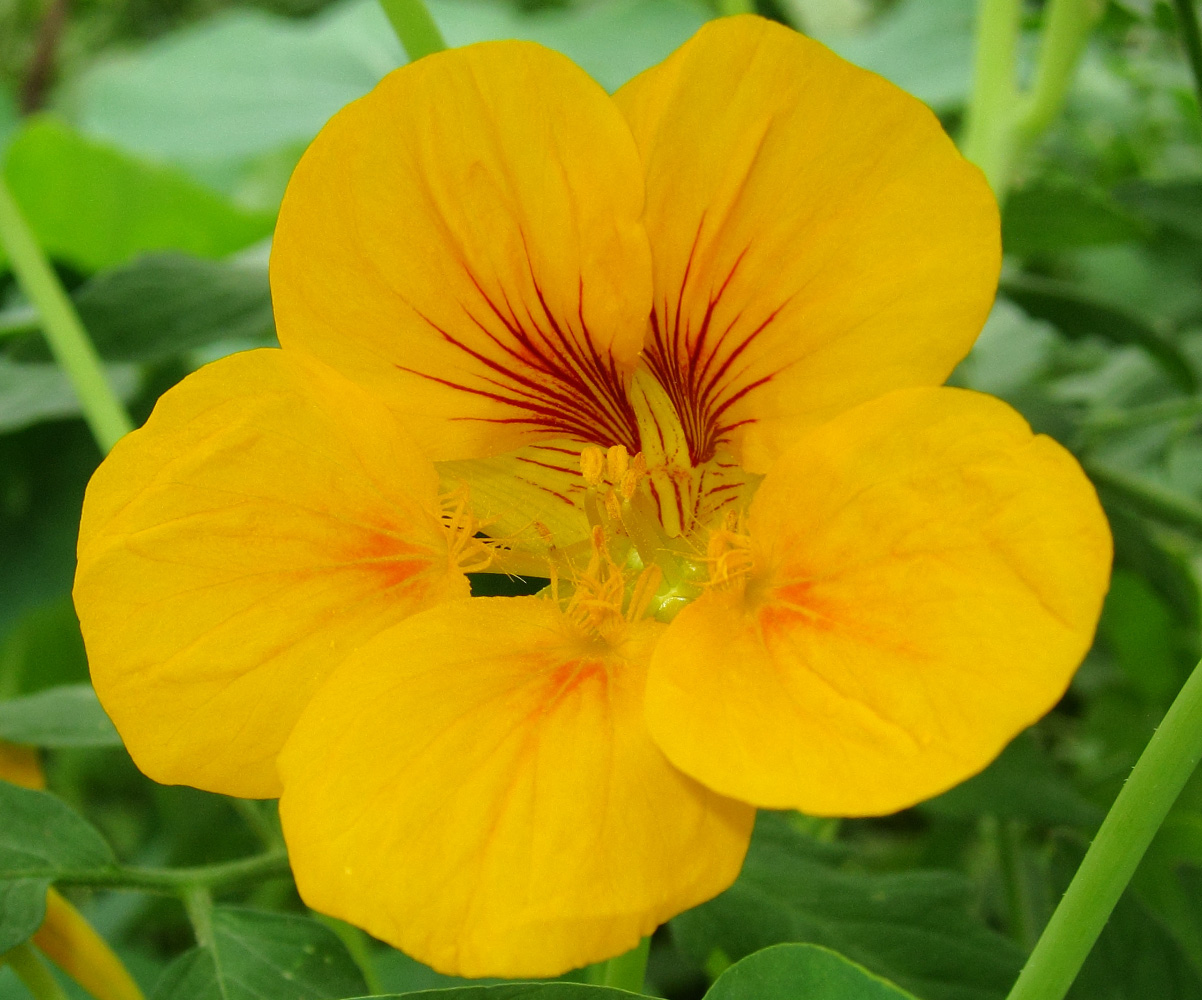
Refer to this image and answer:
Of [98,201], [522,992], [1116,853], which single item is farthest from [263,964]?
[98,201]

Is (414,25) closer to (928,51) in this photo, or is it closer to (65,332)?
(65,332)

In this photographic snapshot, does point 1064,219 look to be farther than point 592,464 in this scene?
Yes

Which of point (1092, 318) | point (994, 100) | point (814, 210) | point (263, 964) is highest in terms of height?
point (814, 210)

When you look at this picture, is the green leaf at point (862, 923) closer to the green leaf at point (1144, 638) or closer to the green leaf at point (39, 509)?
the green leaf at point (1144, 638)

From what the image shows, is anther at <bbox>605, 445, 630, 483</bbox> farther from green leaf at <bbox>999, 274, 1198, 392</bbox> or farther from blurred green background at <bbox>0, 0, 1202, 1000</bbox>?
green leaf at <bbox>999, 274, 1198, 392</bbox>

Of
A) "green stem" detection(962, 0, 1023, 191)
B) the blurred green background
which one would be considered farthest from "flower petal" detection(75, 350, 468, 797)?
"green stem" detection(962, 0, 1023, 191)

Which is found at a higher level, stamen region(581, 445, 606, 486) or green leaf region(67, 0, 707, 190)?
→ stamen region(581, 445, 606, 486)

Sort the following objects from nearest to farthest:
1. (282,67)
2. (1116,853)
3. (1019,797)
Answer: (1116,853), (1019,797), (282,67)
